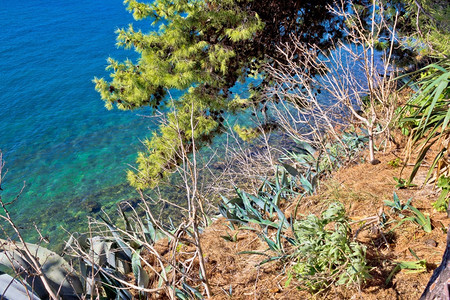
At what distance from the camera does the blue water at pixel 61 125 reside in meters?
9.55

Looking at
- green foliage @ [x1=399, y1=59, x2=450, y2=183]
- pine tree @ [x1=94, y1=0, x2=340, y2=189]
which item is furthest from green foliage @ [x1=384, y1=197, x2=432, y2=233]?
pine tree @ [x1=94, y1=0, x2=340, y2=189]

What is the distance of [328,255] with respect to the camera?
238 cm

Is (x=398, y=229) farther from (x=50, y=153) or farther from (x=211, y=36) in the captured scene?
(x=50, y=153)

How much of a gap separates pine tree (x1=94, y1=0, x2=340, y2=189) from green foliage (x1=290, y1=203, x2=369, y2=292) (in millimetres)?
4079

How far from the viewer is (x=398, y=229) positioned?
2812 mm

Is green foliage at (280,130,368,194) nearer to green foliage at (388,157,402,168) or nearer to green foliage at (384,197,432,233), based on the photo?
green foliage at (388,157,402,168)

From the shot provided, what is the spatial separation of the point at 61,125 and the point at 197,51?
7866mm

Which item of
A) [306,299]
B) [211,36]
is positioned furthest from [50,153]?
[306,299]

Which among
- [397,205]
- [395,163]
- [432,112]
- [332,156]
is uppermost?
[432,112]

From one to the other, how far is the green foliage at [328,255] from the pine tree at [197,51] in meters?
4.08

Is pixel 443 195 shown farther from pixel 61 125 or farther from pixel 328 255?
pixel 61 125

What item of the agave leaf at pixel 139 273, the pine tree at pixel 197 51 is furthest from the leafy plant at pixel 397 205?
the pine tree at pixel 197 51

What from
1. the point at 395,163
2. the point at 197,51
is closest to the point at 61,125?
the point at 197,51

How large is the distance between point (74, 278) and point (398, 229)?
2.51m
